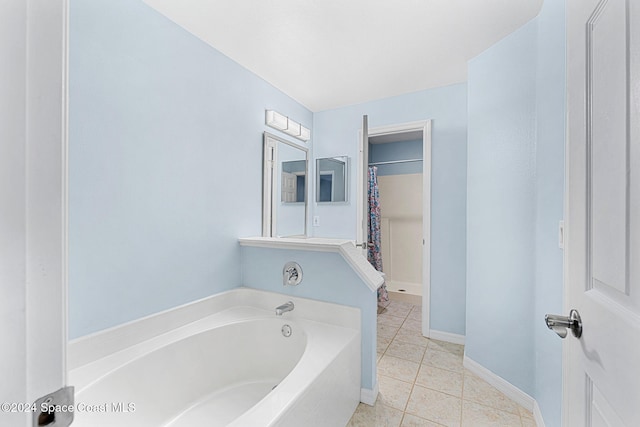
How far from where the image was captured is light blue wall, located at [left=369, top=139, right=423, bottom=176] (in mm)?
3803

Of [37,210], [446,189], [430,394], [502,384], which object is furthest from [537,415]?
[37,210]

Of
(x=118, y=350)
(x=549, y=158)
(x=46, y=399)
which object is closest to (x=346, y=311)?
(x=118, y=350)

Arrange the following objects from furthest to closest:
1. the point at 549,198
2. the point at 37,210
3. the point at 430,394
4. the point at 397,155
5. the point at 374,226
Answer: the point at 397,155
the point at 374,226
the point at 430,394
the point at 549,198
the point at 37,210

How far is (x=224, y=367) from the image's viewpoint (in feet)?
5.33

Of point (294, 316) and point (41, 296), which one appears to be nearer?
point (41, 296)

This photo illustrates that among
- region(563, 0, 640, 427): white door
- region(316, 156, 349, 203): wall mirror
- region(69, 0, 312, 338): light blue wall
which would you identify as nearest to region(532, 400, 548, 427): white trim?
region(563, 0, 640, 427): white door

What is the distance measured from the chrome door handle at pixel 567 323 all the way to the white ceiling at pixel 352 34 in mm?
1590

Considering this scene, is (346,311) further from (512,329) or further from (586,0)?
(586,0)

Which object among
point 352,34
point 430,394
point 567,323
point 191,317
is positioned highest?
point 352,34

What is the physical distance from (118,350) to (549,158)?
7.47ft

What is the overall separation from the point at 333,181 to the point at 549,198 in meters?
1.92

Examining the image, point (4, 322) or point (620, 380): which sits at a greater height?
point (4, 322)

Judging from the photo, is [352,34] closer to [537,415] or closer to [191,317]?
[191,317]

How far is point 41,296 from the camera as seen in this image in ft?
1.06
